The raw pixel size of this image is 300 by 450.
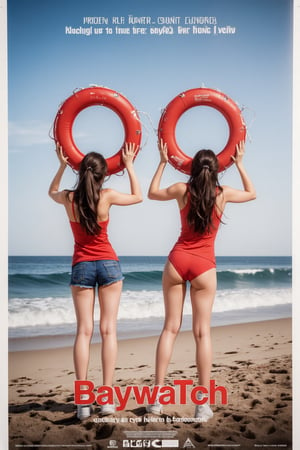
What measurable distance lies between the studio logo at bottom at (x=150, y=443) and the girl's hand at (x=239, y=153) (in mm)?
1749

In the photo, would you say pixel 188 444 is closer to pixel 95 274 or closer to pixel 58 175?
pixel 95 274

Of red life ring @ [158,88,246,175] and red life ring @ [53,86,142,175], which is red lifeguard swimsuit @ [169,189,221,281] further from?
red life ring @ [53,86,142,175]

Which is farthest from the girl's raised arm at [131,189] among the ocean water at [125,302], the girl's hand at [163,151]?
the ocean water at [125,302]

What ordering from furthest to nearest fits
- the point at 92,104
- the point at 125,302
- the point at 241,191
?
the point at 125,302 < the point at 92,104 < the point at 241,191

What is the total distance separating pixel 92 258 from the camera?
2965mm

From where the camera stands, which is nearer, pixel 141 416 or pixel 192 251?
pixel 192 251

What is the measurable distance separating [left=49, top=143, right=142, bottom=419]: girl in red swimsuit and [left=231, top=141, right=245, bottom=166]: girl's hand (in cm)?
73

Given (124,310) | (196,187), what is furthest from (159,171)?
(124,310)

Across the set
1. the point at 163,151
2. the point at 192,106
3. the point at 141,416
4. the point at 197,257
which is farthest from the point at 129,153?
the point at 141,416

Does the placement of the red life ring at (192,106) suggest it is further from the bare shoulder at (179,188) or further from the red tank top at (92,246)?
the red tank top at (92,246)

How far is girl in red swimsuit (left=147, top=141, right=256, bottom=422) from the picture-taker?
116 inches

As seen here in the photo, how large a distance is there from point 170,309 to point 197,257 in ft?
1.15

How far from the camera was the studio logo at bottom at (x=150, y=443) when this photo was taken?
306 centimetres

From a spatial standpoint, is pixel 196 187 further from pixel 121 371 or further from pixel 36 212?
pixel 121 371
